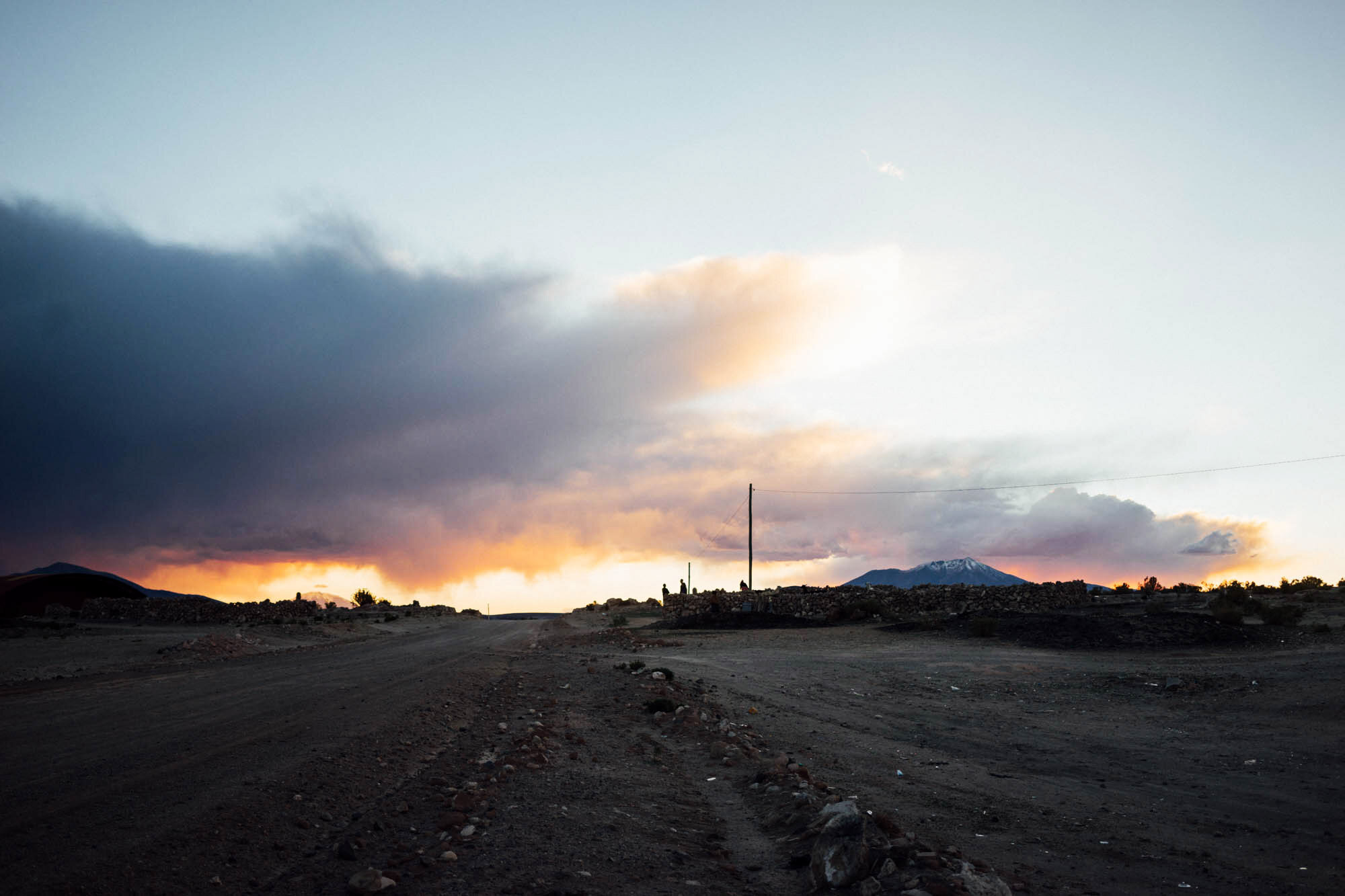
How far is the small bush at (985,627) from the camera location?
90.5ft

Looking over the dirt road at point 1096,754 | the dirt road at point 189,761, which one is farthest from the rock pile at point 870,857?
the dirt road at point 189,761

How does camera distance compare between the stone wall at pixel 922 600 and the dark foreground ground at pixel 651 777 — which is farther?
the stone wall at pixel 922 600

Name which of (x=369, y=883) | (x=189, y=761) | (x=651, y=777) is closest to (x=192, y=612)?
(x=189, y=761)

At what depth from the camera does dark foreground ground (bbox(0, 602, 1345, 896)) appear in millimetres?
5754

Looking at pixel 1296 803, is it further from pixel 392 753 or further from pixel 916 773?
pixel 392 753

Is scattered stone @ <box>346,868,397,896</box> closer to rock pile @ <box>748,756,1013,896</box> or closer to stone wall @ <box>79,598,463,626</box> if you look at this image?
rock pile @ <box>748,756,1013,896</box>

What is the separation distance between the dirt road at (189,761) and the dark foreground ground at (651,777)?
0.05 meters

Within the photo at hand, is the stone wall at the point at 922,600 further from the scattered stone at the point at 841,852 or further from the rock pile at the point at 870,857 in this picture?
the scattered stone at the point at 841,852

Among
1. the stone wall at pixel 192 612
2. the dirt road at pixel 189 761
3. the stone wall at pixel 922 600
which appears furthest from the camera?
the stone wall at pixel 192 612

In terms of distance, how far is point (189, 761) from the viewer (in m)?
8.75

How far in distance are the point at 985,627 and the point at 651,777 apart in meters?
22.9

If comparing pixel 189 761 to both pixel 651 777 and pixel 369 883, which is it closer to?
pixel 369 883

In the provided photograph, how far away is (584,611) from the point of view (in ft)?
240

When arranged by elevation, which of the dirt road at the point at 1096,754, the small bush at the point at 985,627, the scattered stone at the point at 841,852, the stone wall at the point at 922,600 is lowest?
the dirt road at the point at 1096,754
